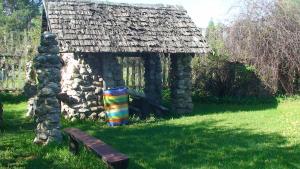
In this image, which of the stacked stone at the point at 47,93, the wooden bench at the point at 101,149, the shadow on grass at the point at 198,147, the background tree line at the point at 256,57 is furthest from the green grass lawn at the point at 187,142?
the background tree line at the point at 256,57

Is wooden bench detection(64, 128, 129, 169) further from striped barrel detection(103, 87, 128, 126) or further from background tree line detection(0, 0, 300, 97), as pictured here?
background tree line detection(0, 0, 300, 97)

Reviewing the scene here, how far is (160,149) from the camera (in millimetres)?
8820

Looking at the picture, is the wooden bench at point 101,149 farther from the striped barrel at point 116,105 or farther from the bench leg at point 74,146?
the striped barrel at point 116,105

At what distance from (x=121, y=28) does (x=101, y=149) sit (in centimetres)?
764

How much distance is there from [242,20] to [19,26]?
42239mm

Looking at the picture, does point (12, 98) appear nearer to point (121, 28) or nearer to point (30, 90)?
point (30, 90)

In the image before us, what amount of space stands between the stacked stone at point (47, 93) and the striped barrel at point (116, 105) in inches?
108

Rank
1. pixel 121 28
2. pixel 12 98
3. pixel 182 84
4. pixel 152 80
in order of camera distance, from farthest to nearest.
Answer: pixel 12 98 < pixel 152 80 < pixel 182 84 < pixel 121 28

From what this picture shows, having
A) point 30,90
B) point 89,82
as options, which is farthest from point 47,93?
point 30,90

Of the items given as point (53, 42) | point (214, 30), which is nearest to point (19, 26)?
point (214, 30)

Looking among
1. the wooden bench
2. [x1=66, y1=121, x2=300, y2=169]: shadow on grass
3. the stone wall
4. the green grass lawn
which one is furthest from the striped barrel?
the wooden bench

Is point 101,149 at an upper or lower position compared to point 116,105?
lower

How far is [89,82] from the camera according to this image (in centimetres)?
1326

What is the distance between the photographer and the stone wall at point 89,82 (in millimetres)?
13039
